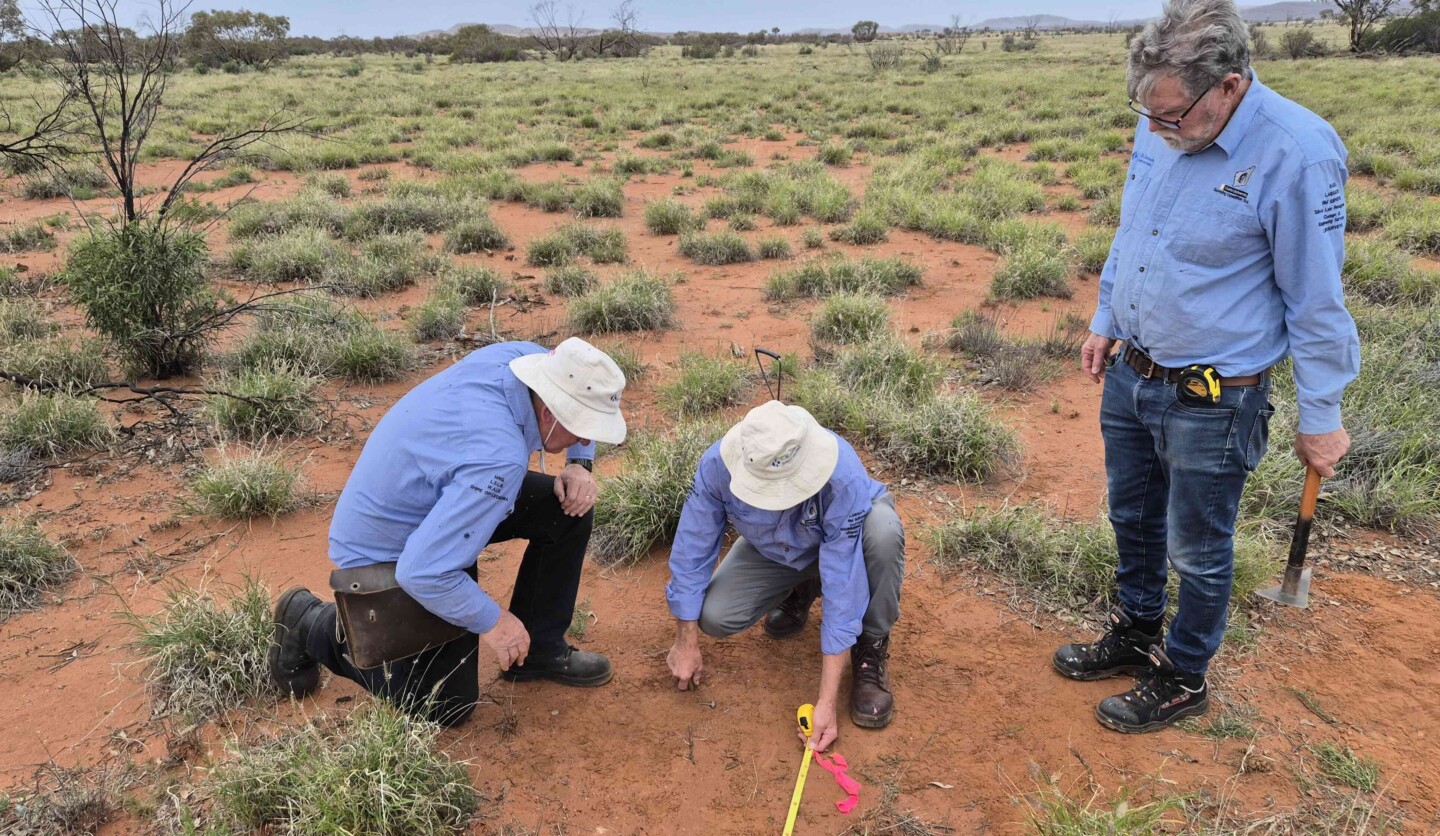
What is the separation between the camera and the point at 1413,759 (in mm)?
2613

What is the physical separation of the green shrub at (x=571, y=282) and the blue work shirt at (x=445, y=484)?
498cm

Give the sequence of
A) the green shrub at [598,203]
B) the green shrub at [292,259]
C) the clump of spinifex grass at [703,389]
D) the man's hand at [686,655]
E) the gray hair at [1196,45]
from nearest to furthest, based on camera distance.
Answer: the gray hair at [1196,45], the man's hand at [686,655], the clump of spinifex grass at [703,389], the green shrub at [292,259], the green shrub at [598,203]

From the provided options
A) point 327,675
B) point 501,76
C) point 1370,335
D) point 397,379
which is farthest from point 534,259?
point 501,76

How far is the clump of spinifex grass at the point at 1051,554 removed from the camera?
342 centimetres

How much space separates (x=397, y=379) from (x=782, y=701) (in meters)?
4.00

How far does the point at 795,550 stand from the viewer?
2861mm

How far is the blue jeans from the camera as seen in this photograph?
2287 mm

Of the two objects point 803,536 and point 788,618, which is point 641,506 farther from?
point 803,536

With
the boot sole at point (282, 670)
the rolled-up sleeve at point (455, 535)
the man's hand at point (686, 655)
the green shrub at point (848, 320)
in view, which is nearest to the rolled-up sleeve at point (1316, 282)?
the man's hand at point (686, 655)

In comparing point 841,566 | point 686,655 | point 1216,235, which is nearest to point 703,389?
point 686,655

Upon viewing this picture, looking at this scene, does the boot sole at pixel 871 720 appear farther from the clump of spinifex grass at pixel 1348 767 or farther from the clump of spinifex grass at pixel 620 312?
the clump of spinifex grass at pixel 620 312

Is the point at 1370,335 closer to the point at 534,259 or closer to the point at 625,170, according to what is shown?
the point at 534,259

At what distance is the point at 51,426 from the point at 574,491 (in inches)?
148

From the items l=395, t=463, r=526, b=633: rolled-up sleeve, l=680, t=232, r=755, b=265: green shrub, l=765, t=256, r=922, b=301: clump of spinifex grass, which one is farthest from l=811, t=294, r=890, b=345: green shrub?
l=395, t=463, r=526, b=633: rolled-up sleeve
